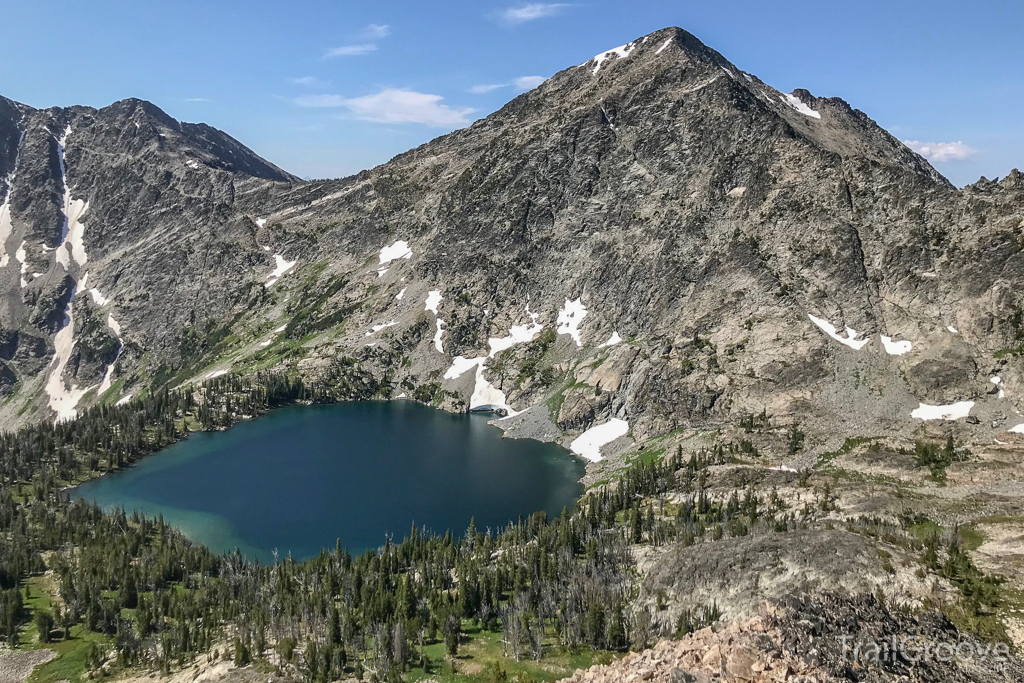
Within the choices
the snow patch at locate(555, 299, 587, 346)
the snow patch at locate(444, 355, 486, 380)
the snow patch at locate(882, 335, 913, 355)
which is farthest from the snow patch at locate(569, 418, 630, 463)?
the snow patch at locate(882, 335, 913, 355)

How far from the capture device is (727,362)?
130750 mm

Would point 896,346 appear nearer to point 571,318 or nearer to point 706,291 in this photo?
point 706,291

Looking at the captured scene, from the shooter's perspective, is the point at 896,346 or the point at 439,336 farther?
the point at 439,336

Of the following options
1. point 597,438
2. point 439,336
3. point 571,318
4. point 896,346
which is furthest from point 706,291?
point 439,336

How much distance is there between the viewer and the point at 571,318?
16825 cm

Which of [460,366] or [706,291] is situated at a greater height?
[706,291]

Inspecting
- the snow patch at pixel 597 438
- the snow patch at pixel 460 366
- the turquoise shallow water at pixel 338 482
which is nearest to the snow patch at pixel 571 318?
the snow patch at pixel 460 366

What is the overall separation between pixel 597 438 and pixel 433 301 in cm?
7609

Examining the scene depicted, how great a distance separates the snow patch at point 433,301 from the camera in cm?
18857

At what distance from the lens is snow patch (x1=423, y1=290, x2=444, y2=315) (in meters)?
189

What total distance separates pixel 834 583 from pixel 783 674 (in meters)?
25.4

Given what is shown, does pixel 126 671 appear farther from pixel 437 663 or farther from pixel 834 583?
pixel 834 583

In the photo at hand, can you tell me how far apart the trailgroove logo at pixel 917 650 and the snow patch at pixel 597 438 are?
8307cm

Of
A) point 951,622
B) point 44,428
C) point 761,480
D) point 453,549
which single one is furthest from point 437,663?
point 44,428
